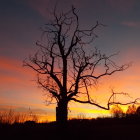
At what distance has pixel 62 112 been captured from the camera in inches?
626

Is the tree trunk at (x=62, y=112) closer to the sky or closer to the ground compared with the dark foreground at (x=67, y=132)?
closer to the sky

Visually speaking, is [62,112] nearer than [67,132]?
No

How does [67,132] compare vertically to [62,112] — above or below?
below

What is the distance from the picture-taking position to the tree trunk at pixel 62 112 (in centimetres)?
1589

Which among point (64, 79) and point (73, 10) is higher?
point (73, 10)

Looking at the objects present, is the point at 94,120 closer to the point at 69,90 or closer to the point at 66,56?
the point at 69,90

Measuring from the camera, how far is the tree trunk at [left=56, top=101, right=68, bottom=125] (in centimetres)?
1589

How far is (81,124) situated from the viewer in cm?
1738

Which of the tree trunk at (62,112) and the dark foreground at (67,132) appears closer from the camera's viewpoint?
the dark foreground at (67,132)

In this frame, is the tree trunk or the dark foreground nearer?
the dark foreground

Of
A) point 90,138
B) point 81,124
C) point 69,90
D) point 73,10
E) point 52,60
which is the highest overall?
point 73,10

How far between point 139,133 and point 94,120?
16.4 feet

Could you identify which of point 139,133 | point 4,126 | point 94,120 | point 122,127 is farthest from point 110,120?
point 4,126

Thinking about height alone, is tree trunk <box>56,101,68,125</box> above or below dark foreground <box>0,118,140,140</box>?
above
